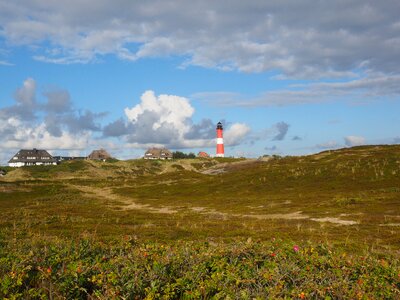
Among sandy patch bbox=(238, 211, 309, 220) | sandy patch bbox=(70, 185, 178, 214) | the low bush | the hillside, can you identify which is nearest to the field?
the low bush

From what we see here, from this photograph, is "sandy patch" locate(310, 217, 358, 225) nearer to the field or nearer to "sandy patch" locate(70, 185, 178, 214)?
the field

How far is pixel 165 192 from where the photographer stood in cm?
8762

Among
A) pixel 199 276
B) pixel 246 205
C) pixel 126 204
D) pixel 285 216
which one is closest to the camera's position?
pixel 199 276

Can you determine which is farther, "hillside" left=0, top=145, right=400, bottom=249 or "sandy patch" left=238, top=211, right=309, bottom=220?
"sandy patch" left=238, top=211, right=309, bottom=220

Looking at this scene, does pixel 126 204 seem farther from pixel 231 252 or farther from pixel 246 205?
pixel 231 252

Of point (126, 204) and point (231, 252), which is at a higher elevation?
point (231, 252)

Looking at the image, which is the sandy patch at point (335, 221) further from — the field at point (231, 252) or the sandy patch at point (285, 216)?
the sandy patch at point (285, 216)

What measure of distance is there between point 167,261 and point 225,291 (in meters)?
1.67

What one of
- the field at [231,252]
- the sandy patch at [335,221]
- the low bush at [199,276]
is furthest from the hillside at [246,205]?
the low bush at [199,276]

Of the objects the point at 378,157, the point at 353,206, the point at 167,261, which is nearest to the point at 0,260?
the point at 167,261

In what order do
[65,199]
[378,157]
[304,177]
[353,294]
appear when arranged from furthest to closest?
[378,157] → [304,177] → [65,199] → [353,294]

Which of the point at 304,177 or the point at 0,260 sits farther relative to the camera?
the point at 304,177

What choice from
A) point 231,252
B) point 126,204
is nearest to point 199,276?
point 231,252

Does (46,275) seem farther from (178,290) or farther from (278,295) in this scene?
(278,295)
